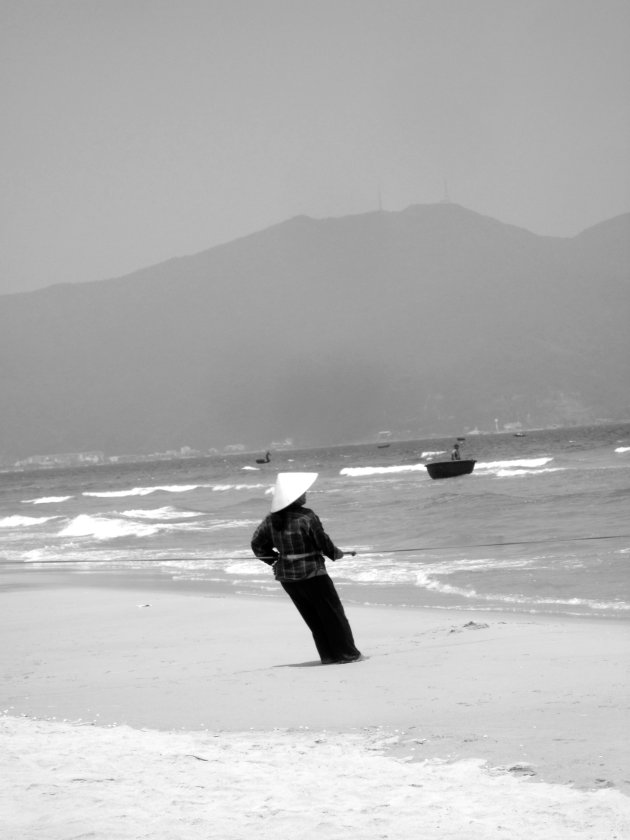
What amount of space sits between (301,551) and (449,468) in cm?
3675

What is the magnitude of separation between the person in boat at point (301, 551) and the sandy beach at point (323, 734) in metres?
0.38

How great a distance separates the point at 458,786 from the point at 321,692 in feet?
7.25

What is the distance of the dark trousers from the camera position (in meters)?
7.56

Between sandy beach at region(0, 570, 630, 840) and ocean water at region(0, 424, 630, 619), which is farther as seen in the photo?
ocean water at region(0, 424, 630, 619)

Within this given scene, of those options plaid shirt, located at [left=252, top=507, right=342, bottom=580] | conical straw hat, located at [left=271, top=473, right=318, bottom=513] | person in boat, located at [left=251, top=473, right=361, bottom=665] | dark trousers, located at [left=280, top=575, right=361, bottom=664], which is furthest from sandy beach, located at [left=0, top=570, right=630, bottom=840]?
conical straw hat, located at [left=271, top=473, right=318, bottom=513]

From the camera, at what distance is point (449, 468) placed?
43.8 metres

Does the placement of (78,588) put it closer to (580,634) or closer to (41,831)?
(580,634)

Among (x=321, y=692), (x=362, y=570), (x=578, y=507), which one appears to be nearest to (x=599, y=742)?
(x=321, y=692)

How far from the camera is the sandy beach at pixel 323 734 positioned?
4203 millimetres

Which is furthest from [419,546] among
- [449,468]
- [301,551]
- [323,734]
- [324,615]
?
[449,468]

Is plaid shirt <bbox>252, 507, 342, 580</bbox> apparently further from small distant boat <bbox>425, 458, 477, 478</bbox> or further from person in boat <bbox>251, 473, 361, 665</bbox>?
small distant boat <bbox>425, 458, 477, 478</bbox>

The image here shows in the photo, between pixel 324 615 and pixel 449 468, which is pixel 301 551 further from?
pixel 449 468

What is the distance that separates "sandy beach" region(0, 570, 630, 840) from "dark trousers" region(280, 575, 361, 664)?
182 mm

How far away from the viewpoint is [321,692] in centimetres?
666
